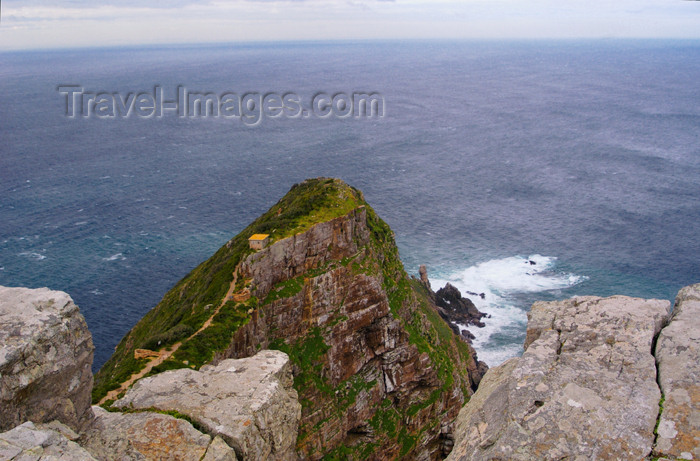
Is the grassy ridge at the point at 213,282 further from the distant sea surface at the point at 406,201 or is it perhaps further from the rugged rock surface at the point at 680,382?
the rugged rock surface at the point at 680,382

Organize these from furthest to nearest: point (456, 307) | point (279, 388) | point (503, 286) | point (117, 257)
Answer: point (117, 257)
point (503, 286)
point (456, 307)
point (279, 388)

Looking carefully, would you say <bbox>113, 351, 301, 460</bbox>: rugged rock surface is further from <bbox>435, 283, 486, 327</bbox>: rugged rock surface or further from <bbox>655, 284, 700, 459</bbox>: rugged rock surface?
<bbox>435, 283, 486, 327</bbox>: rugged rock surface

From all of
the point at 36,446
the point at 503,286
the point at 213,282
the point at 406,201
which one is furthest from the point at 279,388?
the point at 406,201

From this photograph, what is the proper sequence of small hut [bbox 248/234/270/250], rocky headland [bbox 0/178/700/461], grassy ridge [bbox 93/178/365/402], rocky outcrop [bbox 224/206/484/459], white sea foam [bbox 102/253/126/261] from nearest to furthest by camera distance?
rocky headland [bbox 0/178/700/461]
grassy ridge [bbox 93/178/365/402]
rocky outcrop [bbox 224/206/484/459]
small hut [bbox 248/234/270/250]
white sea foam [bbox 102/253/126/261]

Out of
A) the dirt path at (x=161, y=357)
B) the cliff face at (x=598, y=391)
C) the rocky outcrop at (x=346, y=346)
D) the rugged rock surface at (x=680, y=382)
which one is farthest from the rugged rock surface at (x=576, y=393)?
the rocky outcrop at (x=346, y=346)

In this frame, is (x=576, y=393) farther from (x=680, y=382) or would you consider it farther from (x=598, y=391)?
(x=680, y=382)

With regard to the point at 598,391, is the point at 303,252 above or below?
below

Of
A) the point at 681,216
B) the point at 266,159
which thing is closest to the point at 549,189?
the point at 681,216

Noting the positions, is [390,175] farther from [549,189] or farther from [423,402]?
[423,402]

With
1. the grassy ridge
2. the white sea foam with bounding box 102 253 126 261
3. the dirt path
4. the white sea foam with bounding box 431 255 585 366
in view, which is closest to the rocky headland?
the dirt path
